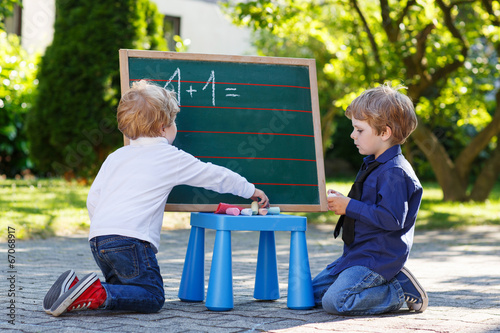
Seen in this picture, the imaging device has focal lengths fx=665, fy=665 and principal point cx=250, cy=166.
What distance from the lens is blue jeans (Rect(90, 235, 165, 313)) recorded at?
3.63m

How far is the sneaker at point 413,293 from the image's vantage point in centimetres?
390

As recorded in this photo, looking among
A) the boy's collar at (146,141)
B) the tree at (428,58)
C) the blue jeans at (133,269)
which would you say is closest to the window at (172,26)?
the tree at (428,58)

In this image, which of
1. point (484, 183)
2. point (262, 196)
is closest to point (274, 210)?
point (262, 196)

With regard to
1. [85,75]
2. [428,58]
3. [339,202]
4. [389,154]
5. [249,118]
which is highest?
[428,58]

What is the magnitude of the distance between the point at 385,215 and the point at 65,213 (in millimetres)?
5417

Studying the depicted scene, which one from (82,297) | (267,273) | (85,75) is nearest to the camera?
(82,297)

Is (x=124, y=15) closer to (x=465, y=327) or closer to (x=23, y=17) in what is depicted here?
(x=23, y=17)

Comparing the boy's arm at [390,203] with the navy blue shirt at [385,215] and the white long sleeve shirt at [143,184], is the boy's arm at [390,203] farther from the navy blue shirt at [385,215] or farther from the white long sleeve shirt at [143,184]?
the white long sleeve shirt at [143,184]

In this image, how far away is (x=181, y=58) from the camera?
14.6 feet

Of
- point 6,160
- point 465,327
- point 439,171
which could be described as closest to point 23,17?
point 6,160

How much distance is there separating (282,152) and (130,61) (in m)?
1.17

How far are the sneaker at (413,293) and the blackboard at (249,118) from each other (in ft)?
2.35

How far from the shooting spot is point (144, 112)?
12.6ft

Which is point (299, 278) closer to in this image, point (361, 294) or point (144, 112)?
point (361, 294)
